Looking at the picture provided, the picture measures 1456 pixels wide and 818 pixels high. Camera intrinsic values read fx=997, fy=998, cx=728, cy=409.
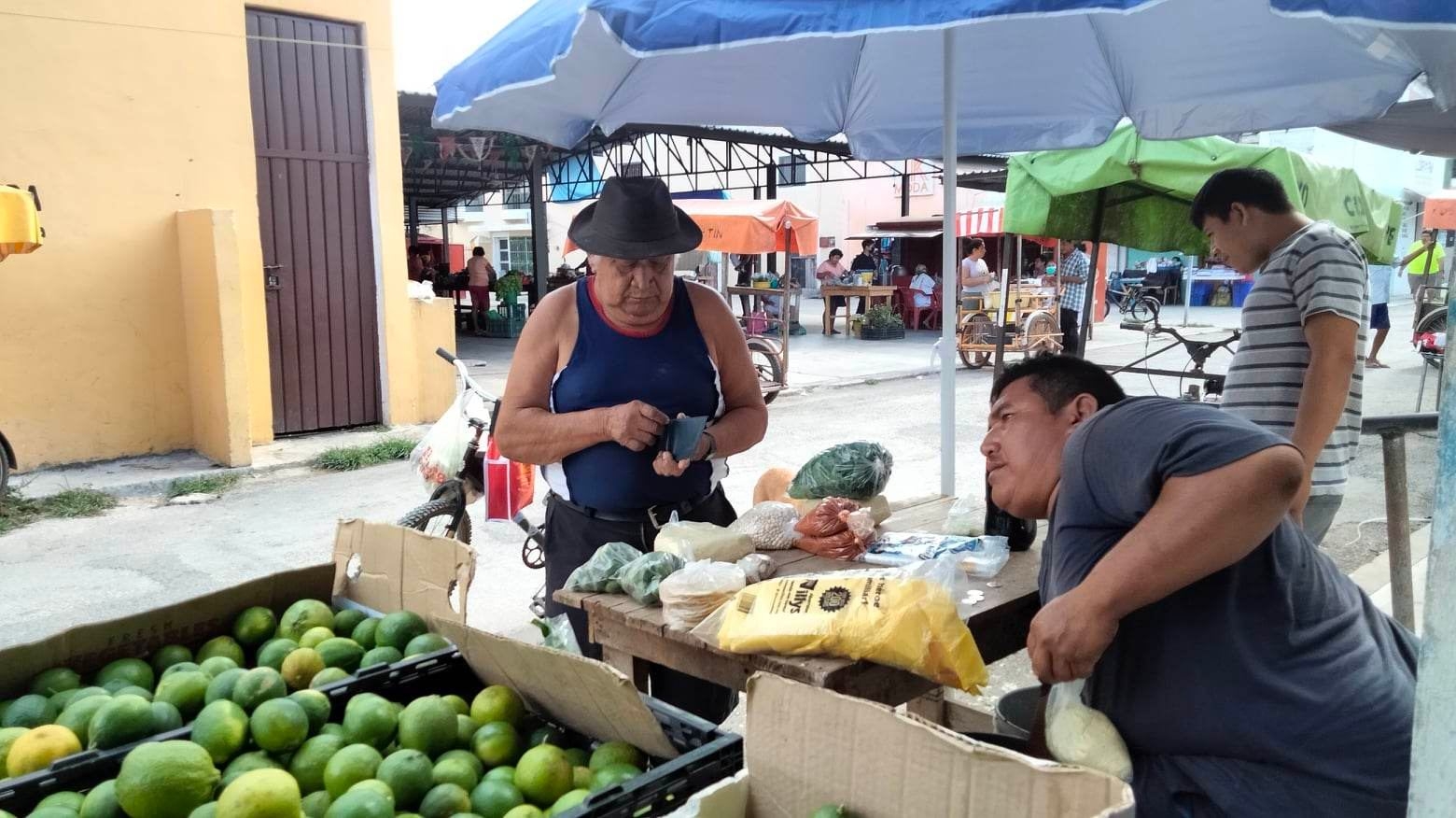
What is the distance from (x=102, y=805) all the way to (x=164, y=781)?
113 millimetres

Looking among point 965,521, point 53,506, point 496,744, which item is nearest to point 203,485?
point 53,506

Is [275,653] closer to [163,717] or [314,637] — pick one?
[314,637]

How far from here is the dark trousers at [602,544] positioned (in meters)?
2.76

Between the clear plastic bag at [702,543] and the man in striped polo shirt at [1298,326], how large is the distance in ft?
5.82

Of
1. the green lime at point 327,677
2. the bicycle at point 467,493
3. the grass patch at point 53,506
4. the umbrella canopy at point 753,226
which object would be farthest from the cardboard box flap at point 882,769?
the umbrella canopy at point 753,226

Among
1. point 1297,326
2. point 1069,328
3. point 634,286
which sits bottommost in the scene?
point 1069,328

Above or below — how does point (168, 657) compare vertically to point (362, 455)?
above

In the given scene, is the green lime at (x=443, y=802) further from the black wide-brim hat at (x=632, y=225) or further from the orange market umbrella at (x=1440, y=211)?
the orange market umbrella at (x=1440, y=211)

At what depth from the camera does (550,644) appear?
2.31 meters

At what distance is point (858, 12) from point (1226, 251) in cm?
203

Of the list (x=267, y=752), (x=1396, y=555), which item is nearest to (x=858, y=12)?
(x=267, y=752)

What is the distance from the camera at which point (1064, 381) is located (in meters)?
1.93

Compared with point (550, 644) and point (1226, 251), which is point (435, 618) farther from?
point (1226, 251)

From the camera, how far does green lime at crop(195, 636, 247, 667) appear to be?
85.4 inches
